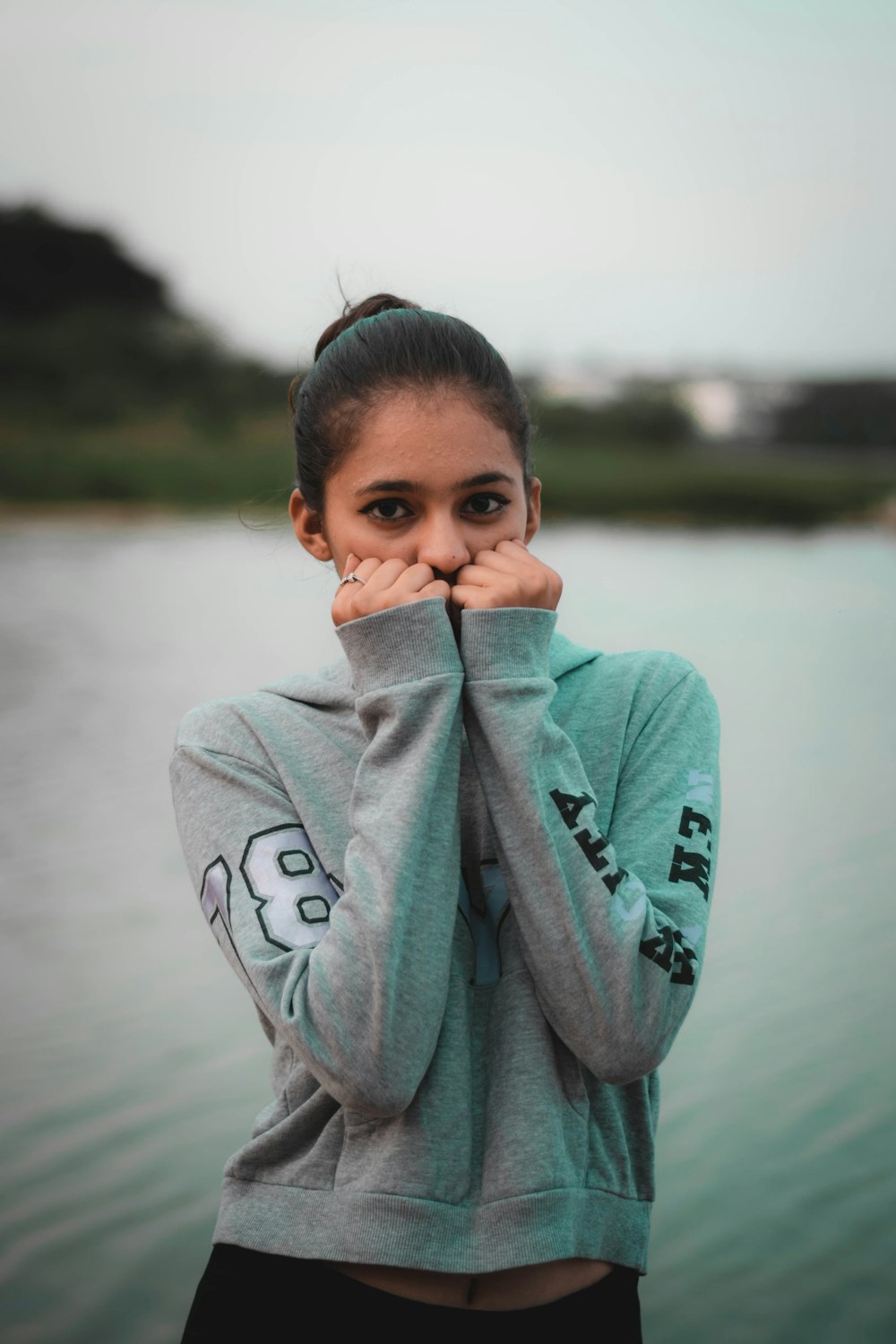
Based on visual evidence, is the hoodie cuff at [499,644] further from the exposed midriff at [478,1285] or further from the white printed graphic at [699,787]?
the exposed midriff at [478,1285]

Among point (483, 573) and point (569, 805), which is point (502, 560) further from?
point (569, 805)

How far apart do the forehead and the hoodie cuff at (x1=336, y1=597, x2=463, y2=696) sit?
13 centimetres

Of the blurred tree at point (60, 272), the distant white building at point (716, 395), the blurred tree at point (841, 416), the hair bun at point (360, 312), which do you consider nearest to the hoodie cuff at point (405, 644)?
the hair bun at point (360, 312)

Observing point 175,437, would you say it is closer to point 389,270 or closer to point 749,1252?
point 389,270

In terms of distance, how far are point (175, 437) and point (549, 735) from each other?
2.60m

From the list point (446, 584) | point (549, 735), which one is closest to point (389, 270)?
point (446, 584)

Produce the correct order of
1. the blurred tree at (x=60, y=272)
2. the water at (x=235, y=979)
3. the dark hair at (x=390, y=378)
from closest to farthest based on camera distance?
the dark hair at (x=390, y=378)
the water at (x=235, y=979)
the blurred tree at (x=60, y=272)

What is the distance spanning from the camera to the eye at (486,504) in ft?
3.13

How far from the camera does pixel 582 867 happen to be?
2.62 ft

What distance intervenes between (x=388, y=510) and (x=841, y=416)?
2.31m

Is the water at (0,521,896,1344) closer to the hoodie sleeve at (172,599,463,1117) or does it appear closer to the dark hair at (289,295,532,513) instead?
the dark hair at (289,295,532,513)

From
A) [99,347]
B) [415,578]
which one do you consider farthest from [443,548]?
[99,347]

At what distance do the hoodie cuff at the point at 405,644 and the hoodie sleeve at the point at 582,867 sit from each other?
18 mm

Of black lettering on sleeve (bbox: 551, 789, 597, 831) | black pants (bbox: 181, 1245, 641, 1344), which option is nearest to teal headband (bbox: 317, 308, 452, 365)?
black lettering on sleeve (bbox: 551, 789, 597, 831)
